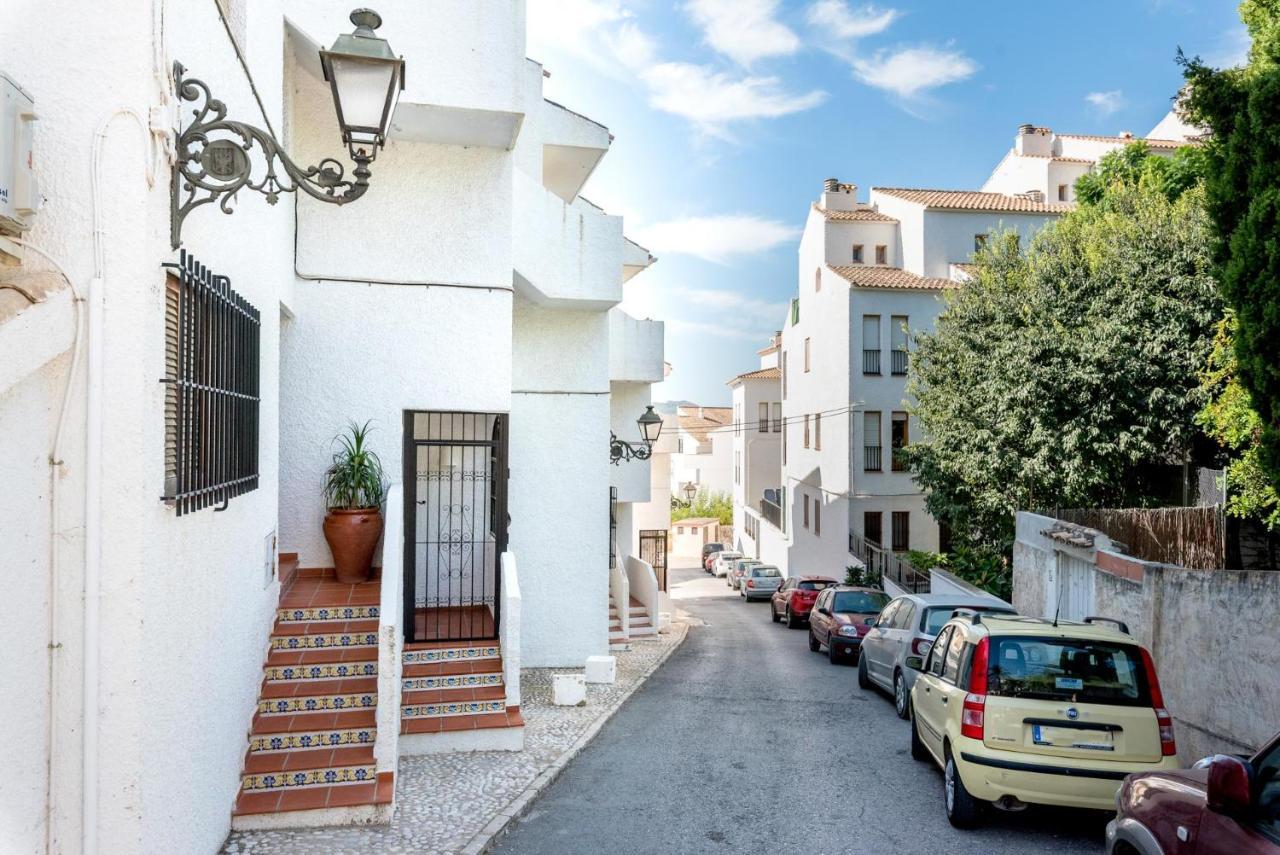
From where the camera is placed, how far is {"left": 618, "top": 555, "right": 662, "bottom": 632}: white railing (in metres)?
18.4

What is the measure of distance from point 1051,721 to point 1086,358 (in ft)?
37.4

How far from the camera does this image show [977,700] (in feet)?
21.1

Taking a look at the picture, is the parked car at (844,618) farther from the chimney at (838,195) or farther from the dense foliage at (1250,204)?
the chimney at (838,195)

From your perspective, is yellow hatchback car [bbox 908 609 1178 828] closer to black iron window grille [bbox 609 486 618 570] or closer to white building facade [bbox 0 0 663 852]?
white building facade [bbox 0 0 663 852]

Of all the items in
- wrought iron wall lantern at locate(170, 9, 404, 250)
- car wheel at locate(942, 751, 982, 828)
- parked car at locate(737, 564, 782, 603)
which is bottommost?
parked car at locate(737, 564, 782, 603)

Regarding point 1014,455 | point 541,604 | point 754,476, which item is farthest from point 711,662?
point 754,476

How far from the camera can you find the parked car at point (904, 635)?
10555 millimetres

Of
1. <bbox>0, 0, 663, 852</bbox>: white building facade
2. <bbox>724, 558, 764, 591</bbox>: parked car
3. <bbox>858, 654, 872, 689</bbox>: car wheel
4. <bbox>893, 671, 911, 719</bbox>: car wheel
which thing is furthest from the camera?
<bbox>724, 558, 764, 591</bbox>: parked car

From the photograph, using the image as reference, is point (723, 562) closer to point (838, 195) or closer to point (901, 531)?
point (901, 531)

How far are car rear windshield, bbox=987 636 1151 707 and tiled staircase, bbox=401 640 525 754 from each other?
14.3 feet

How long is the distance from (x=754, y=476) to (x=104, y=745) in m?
43.9

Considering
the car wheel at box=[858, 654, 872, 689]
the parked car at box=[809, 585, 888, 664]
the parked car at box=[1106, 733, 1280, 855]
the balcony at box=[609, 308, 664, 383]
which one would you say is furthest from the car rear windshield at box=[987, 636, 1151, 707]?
the balcony at box=[609, 308, 664, 383]

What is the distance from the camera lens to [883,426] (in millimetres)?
29047

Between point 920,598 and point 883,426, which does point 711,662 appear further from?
point 883,426
